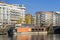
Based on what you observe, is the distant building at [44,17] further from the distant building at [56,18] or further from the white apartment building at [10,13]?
the white apartment building at [10,13]

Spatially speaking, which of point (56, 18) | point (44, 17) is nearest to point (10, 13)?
point (44, 17)

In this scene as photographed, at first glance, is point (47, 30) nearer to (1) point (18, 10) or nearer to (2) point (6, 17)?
(2) point (6, 17)

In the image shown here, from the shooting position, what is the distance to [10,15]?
365 feet

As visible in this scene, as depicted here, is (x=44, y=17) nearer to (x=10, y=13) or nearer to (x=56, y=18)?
(x=56, y=18)

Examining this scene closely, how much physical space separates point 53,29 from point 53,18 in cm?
5212

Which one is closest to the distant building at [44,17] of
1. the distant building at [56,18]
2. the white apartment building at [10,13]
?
the distant building at [56,18]

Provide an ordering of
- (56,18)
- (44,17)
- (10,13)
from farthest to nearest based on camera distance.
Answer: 1. (44,17)
2. (56,18)
3. (10,13)

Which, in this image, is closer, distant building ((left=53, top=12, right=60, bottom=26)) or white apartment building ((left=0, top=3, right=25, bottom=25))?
white apartment building ((left=0, top=3, right=25, bottom=25))

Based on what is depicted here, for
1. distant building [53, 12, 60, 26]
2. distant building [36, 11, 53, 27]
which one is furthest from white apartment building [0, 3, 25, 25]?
distant building [53, 12, 60, 26]

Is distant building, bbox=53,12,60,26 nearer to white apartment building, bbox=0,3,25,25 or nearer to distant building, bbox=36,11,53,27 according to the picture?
distant building, bbox=36,11,53,27

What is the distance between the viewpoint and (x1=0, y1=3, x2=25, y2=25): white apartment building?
104581 millimetres

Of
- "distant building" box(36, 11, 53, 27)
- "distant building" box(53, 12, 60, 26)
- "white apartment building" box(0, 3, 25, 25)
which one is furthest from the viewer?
"distant building" box(36, 11, 53, 27)

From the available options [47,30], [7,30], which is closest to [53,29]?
[47,30]

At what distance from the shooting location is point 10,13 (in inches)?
4392
